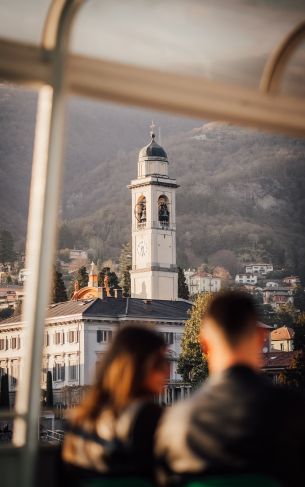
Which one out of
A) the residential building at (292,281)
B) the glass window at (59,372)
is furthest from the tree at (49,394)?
the residential building at (292,281)

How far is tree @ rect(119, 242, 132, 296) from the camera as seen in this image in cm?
8712

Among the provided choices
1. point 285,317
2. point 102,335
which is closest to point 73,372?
point 102,335

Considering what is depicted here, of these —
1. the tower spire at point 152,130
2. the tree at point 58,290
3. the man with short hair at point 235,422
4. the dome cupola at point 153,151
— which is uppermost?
the tower spire at point 152,130

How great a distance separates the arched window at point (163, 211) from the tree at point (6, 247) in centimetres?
1336

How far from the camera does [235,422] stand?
2.17 metres

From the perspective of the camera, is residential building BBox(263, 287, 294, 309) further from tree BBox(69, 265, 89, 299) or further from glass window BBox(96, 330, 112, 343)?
tree BBox(69, 265, 89, 299)

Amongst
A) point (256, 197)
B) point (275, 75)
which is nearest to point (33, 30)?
point (275, 75)

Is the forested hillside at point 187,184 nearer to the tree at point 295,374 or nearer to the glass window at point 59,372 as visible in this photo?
the glass window at point 59,372

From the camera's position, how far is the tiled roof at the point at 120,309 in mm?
69938

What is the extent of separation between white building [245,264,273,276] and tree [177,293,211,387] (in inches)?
678

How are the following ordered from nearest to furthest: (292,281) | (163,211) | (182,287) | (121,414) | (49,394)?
(121,414) < (49,394) < (292,281) < (182,287) < (163,211)

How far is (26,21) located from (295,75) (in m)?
1.09

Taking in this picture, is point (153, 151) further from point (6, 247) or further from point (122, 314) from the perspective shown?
point (122, 314)

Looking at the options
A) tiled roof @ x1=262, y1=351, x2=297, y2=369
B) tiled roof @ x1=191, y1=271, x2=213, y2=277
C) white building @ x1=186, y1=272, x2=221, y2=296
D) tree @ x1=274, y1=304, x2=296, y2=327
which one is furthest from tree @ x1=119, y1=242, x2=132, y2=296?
tiled roof @ x1=262, y1=351, x2=297, y2=369
